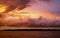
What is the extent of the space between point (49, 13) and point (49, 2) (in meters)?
0.14

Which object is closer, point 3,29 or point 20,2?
point 3,29

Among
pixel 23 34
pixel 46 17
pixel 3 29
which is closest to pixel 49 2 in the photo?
pixel 46 17

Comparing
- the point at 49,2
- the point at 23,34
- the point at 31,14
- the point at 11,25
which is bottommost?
the point at 23,34

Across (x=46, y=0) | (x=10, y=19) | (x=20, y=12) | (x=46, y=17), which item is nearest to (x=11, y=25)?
(x=10, y=19)

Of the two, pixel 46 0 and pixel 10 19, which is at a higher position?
pixel 46 0

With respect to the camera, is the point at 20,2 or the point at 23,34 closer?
the point at 23,34

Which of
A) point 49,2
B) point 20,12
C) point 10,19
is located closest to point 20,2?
point 20,12

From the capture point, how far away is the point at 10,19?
1.57m

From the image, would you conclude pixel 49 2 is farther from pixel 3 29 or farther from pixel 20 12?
pixel 3 29

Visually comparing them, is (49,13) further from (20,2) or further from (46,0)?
(20,2)

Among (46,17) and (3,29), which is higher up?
(46,17)

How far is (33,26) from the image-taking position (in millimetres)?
1537

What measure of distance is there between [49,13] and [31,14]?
0.21 m

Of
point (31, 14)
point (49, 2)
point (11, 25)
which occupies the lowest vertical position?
point (11, 25)
